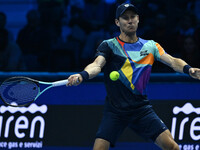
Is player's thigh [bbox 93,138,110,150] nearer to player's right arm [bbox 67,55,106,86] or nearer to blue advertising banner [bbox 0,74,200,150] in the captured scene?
player's right arm [bbox 67,55,106,86]

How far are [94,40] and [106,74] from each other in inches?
154

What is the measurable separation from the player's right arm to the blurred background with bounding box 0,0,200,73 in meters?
2.89

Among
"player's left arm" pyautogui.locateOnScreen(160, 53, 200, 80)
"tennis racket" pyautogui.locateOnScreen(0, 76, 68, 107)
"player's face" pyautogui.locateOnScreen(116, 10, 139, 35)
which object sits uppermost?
"player's face" pyautogui.locateOnScreen(116, 10, 139, 35)

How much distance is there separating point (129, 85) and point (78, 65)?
3.75 meters

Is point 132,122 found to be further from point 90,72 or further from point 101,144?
point 90,72

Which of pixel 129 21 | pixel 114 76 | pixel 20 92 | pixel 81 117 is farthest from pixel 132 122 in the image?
pixel 81 117

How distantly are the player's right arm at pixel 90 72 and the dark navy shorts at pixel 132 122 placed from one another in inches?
19.8

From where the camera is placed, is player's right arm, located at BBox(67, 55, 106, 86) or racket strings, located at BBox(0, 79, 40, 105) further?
racket strings, located at BBox(0, 79, 40, 105)

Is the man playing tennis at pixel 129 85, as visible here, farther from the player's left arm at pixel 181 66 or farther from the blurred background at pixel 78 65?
the blurred background at pixel 78 65

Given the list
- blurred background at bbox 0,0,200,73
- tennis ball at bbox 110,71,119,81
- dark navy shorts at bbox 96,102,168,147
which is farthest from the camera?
blurred background at bbox 0,0,200,73

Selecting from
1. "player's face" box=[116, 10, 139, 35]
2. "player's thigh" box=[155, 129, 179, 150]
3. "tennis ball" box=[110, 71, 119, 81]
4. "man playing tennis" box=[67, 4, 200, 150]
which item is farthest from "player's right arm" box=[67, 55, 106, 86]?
"player's thigh" box=[155, 129, 179, 150]

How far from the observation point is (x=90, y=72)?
5.08 m

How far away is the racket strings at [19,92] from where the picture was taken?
17.1 feet

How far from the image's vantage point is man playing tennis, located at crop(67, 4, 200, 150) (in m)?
5.32
